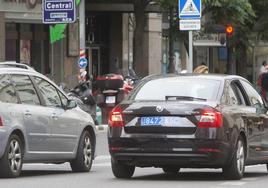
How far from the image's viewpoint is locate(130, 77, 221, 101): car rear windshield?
1283 cm

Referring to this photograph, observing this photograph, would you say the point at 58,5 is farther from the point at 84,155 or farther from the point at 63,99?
the point at 84,155

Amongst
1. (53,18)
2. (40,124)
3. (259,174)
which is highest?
(53,18)

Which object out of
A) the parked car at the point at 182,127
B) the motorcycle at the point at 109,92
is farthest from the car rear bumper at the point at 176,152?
the motorcycle at the point at 109,92

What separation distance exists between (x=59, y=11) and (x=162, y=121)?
13918 millimetres

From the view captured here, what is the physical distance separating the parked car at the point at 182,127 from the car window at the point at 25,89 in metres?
1.44

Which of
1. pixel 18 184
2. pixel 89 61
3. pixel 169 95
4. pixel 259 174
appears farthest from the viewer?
pixel 89 61

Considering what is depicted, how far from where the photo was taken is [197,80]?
1319 centimetres

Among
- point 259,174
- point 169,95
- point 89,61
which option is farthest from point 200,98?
point 89,61

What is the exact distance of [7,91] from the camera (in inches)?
511

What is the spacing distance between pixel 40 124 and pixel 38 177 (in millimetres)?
789

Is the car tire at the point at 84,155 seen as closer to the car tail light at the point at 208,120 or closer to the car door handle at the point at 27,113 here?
the car door handle at the point at 27,113

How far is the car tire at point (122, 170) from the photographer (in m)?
13.1

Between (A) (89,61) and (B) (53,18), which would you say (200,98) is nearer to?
(B) (53,18)

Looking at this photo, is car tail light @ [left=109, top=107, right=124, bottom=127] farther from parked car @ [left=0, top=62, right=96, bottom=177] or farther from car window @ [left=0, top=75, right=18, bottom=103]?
car window @ [left=0, top=75, right=18, bottom=103]
